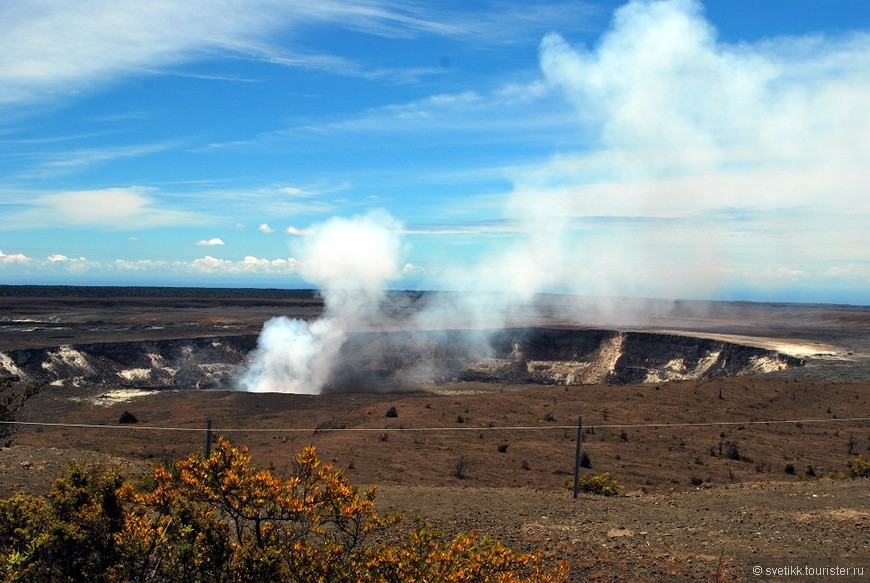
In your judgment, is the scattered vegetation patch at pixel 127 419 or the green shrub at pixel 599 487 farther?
the scattered vegetation patch at pixel 127 419

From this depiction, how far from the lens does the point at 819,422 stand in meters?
25.2

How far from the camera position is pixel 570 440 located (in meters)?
24.2

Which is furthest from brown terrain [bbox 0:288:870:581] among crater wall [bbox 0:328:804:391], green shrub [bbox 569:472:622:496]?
green shrub [bbox 569:472:622:496]

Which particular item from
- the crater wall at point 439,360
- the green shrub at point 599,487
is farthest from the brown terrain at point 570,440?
the green shrub at point 599,487

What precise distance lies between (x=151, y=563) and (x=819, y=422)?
2524cm

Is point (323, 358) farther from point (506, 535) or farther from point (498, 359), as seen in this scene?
point (506, 535)

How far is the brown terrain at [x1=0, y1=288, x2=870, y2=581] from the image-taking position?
1189cm

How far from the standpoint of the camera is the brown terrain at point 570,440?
468 inches

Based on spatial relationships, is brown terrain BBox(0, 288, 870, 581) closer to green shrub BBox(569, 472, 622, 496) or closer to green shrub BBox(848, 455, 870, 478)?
green shrub BBox(569, 472, 622, 496)

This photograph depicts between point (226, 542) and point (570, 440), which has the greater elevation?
point (226, 542)

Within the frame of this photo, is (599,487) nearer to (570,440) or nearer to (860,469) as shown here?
(860,469)

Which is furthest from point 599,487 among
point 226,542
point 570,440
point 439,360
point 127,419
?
point 439,360

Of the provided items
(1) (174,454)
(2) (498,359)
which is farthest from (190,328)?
(1) (174,454)

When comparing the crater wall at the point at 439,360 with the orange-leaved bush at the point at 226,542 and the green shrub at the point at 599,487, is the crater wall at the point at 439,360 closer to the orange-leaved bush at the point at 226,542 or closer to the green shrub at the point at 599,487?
the green shrub at the point at 599,487
